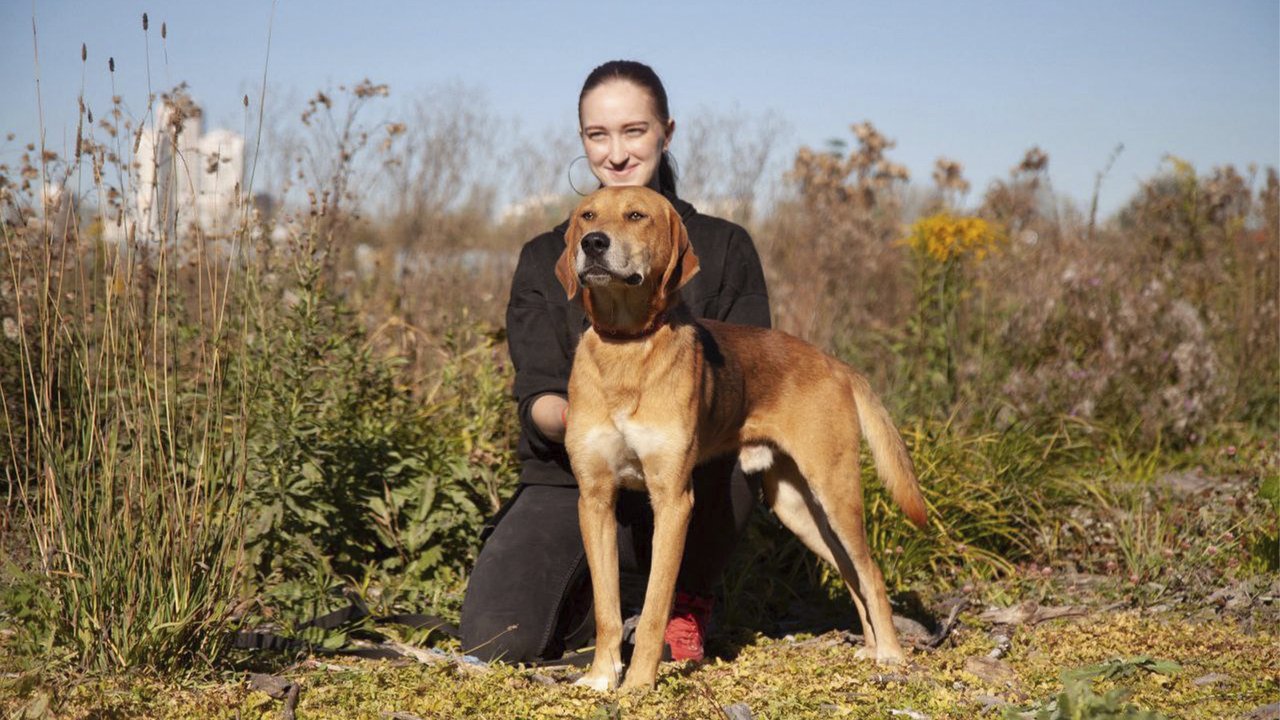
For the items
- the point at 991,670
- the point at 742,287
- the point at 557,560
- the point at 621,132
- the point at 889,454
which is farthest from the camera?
the point at 742,287

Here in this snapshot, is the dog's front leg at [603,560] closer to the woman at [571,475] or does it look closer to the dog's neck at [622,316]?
the dog's neck at [622,316]

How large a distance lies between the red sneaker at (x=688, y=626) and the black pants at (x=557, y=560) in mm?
50

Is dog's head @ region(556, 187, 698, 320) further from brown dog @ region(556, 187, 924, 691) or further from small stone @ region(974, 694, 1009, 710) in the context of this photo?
small stone @ region(974, 694, 1009, 710)

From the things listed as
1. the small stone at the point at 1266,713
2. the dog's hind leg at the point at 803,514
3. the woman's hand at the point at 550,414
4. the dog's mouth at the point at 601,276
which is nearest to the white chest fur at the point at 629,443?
the dog's mouth at the point at 601,276

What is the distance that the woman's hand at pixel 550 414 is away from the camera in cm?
396

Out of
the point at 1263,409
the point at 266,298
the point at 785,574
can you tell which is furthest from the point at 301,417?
the point at 1263,409

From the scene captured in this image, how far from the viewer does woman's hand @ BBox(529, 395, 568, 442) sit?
13.0ft

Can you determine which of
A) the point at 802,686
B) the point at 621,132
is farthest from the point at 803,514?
the point at 621,132

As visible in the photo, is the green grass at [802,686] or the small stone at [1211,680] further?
the small stone at [1211,680]

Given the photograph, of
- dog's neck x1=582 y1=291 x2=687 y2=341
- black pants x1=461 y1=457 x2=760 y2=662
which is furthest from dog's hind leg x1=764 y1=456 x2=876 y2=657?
dog's neck x1=582 y1=291 x2=687 y2=341

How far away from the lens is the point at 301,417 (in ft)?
13.2

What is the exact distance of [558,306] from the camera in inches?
170

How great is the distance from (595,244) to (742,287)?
4.43ft

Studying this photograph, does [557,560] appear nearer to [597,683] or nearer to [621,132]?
[597,683]
